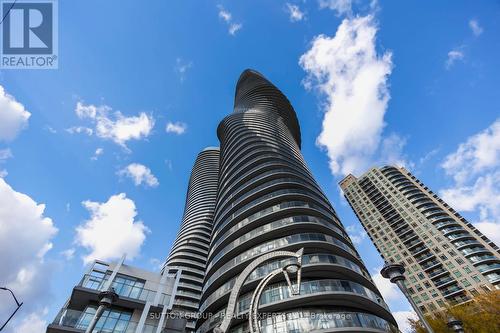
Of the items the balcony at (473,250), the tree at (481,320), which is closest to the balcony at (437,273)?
the balcony at (473,250)

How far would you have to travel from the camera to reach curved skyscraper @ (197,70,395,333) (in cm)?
2219

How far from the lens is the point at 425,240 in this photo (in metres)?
65.6

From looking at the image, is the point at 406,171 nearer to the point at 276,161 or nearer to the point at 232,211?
the point at 276,161

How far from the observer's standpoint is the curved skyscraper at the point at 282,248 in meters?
22.2

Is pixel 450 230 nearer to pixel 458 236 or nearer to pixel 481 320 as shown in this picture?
pixel 458 236

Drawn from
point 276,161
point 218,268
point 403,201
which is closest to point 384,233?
point 403,201

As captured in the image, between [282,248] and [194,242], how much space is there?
44307mm

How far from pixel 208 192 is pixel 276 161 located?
151ft

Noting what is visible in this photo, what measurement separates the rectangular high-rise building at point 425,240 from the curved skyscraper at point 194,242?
149ft

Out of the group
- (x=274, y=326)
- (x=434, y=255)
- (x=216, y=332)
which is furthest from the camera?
(x=434, y=255)

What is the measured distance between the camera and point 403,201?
78.1m

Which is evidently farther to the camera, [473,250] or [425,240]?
[425,240]

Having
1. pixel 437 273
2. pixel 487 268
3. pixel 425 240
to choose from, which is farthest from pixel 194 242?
pixel 487 268

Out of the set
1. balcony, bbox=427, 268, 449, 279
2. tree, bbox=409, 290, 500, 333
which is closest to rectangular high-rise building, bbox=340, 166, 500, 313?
balcony, bbox=427, 268, 449, 279
